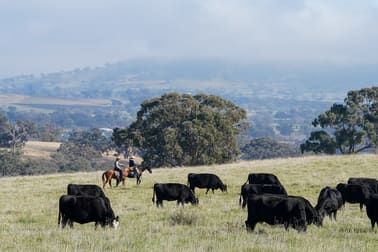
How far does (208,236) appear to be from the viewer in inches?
545

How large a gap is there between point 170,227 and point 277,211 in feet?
9.10

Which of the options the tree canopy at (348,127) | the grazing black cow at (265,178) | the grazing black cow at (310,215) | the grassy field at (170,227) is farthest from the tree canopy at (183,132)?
the grazing black cow at (310,215)

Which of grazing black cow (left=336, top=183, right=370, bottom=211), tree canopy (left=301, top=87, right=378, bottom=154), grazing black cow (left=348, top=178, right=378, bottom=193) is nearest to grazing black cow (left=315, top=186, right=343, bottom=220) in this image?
grazing black cow (left=336, top=183, right=370, bottom=211)

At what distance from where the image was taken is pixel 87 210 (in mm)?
15406

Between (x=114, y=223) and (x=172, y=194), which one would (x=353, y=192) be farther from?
(x=114, y=223)

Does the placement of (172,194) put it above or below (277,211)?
below

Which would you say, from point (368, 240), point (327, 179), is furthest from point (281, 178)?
point (368, 240)

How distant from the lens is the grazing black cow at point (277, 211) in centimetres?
1489

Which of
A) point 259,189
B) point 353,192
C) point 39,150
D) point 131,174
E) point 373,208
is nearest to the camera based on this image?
point 373,208

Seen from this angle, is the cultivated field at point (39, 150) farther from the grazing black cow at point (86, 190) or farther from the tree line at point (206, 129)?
the grazing black cow at point (86, 190)

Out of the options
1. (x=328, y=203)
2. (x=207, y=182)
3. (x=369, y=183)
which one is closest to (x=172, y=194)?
(x=207, y=182)

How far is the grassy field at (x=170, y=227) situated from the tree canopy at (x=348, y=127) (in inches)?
1207

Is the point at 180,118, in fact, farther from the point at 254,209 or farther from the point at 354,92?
the point at 254,209

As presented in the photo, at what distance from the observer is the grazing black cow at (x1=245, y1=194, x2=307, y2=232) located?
14891 millimetres
